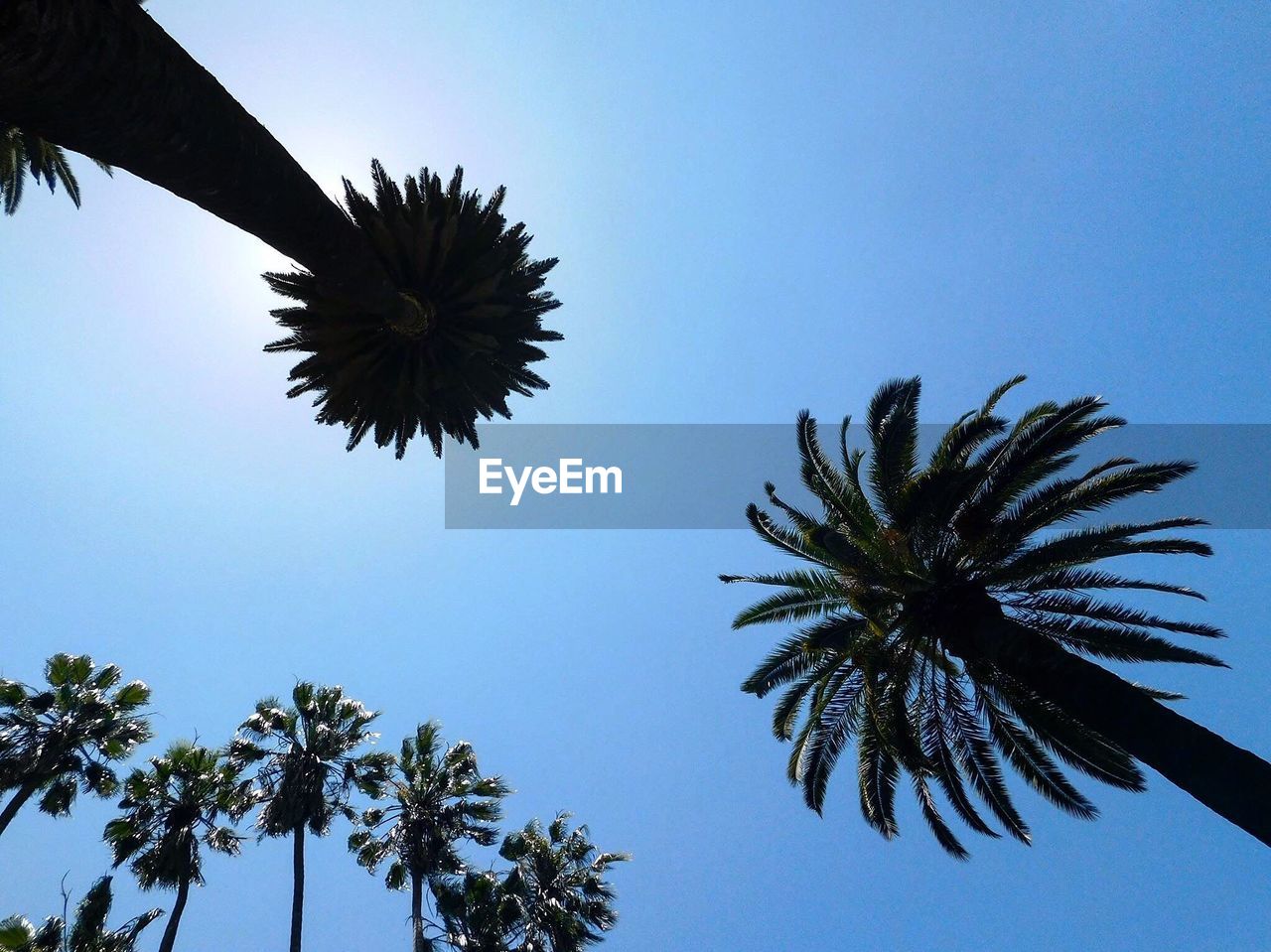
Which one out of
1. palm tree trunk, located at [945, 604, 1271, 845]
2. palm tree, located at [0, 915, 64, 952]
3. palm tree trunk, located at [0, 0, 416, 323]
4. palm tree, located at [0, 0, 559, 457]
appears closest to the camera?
palm tree trunk, located at [0, 0, 416, 323]

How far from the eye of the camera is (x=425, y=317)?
7.91 meters

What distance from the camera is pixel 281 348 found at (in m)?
10.5

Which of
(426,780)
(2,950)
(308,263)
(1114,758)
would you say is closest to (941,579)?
(1114,758)

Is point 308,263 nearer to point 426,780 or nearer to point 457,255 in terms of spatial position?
point 457,255

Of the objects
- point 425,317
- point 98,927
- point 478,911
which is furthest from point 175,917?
point 425,317

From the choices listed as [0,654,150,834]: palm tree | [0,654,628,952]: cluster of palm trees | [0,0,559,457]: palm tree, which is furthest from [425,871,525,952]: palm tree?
[0,0,559,457]: palm tree

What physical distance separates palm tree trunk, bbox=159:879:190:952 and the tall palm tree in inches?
640

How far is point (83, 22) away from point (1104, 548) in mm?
13670

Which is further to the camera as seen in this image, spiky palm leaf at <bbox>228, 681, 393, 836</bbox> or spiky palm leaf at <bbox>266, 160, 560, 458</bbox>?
spiky palm leaf at <bbox>228, 681, 393, 836</bbox>

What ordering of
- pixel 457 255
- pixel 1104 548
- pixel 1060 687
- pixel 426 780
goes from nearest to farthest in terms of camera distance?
pixel 457 255 → pixel 1060 687 → pixel 1104 548 → pixel 426 780

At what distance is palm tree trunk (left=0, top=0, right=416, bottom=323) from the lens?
10.0 ft

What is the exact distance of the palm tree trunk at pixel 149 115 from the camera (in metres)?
3.05

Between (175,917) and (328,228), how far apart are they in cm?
2041

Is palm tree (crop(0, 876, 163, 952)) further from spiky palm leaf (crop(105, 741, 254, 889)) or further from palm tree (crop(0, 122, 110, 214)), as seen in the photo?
palm tree (crop(0, 122, 110, 214))
